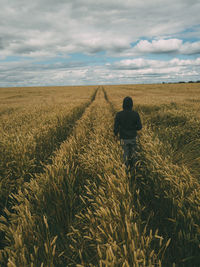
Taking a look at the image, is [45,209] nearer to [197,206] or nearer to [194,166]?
[197,206]

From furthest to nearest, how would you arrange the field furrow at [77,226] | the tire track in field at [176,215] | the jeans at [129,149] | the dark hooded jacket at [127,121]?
the jeans at [129,149] → the dark hooded jacket at [127,121] → the tire track in field at [176,215] → the field furrow at [77,226]

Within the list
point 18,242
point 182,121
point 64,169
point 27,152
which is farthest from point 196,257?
point 182,121

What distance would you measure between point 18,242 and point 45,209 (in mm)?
893

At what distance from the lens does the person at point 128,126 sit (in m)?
4.22

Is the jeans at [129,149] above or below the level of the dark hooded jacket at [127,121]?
below

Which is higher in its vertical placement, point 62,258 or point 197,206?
point 197,206

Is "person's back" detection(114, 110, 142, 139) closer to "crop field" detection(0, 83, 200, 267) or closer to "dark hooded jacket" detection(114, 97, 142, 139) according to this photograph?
"dark hooded jacket" detection(114, 97, 142, 139)

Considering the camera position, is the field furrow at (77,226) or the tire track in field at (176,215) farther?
the tire track in field at (176,215)

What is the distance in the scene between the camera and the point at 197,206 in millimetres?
2143

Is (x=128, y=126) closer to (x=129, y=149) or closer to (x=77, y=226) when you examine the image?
(x=129, y=149)

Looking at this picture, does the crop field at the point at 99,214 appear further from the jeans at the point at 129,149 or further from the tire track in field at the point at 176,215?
the jeans at the point at 129,149

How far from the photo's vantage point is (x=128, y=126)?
4.34 metres

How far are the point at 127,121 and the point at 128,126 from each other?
0.15 m

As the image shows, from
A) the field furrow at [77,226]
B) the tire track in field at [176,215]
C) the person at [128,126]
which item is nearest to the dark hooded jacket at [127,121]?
the person at [128,126]
